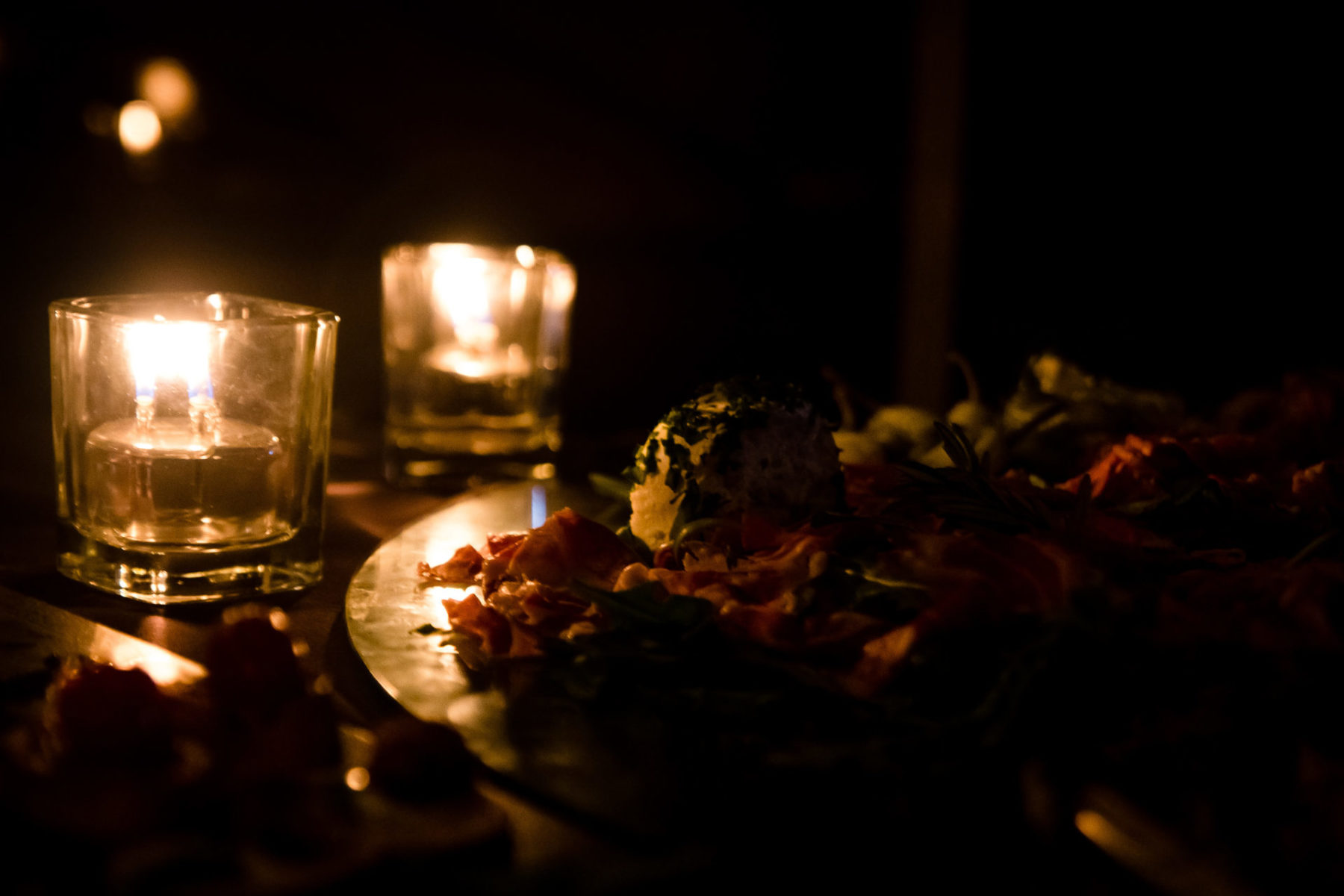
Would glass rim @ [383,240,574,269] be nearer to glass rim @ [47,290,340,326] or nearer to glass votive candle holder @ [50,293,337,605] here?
glass rim @ [47,290,340,326]

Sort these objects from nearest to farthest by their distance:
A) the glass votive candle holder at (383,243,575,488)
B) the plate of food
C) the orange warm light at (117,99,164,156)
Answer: the plate of food → the glass votive candle holder at (383,243,575,488) → the orange warm light at (117,99,164,156)

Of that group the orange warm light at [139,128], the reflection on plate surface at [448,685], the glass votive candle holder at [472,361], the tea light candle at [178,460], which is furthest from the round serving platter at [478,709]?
the orange warm light at [139,128]

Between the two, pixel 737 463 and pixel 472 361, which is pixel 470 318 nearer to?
pixel 472 361

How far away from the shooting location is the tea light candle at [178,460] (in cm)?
84

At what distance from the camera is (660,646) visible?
668 mm

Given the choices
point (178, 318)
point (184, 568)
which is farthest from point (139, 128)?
point (184, 568)

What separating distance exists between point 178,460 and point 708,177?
2051 mm

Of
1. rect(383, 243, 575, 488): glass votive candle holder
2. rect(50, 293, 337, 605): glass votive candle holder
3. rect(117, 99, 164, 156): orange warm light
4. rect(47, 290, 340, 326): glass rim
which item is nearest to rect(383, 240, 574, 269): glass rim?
rect(383, 243, 575, 488): glass votive candle holder

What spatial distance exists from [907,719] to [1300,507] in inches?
19.0

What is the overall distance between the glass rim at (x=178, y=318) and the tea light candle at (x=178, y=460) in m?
0.02

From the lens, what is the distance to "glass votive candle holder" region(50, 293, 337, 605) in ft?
2.76

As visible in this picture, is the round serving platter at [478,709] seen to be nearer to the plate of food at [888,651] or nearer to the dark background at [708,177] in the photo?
the plate of food at [888,651]

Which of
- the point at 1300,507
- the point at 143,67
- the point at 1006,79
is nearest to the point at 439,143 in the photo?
the point at 143,67

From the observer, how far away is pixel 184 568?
84cm
